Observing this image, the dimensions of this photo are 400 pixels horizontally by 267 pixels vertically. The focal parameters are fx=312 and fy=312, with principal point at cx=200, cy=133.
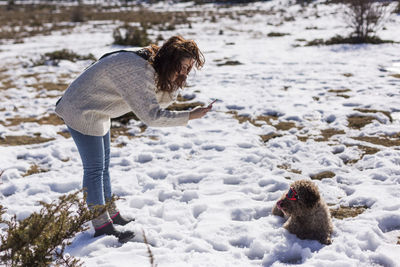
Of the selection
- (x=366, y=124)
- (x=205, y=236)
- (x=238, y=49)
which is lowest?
(x=205, y=236)

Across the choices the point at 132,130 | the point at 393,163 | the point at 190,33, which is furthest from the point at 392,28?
the point at 132,130

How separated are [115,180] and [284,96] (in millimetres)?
4418

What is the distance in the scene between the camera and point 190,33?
1648 cm

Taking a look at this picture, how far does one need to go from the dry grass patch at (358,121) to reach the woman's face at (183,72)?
12.8ft

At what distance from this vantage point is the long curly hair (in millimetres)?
2166

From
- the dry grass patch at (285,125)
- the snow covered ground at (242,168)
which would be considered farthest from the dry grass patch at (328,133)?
the dry grass patch at (285,125)

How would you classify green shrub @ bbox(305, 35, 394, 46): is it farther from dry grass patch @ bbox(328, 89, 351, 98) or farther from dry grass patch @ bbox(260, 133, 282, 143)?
dry grass patch @ bbox(260, 133, 282, 143)

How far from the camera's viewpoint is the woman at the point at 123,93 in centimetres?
222

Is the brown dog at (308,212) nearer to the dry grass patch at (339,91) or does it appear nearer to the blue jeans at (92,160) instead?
the blue jeans at (92,160)

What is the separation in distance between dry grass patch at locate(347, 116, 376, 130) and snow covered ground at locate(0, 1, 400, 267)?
85mm

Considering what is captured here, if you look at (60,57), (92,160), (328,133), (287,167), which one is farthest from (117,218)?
(60,57)

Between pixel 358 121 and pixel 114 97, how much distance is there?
14.6 feet

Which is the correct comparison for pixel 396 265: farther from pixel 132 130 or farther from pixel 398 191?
pixel 132 130

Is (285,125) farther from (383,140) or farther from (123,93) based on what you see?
→ (123,93)
